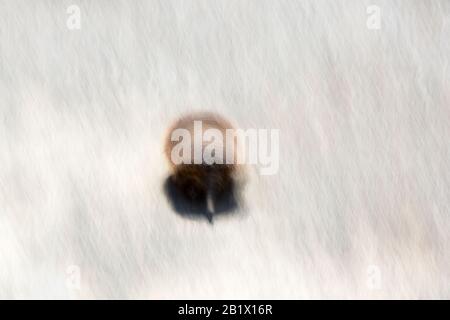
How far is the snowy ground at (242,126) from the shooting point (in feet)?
3.01

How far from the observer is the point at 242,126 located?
3.05ft

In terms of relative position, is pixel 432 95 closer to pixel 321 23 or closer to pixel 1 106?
pixel 321 23

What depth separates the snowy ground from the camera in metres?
0.92

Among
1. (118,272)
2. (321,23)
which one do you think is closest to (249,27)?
(321,23)

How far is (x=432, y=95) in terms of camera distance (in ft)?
3.06

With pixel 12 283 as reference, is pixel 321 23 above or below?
above

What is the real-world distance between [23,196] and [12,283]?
0.13 meters

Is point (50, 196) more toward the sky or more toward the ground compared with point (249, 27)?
more toward the ground

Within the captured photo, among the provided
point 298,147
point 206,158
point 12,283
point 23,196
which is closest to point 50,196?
point 23,196

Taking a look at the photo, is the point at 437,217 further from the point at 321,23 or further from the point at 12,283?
the point at 12,283

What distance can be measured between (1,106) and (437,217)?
685 millimetres

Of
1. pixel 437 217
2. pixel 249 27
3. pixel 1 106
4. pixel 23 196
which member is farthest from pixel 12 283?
pixel 437 217
